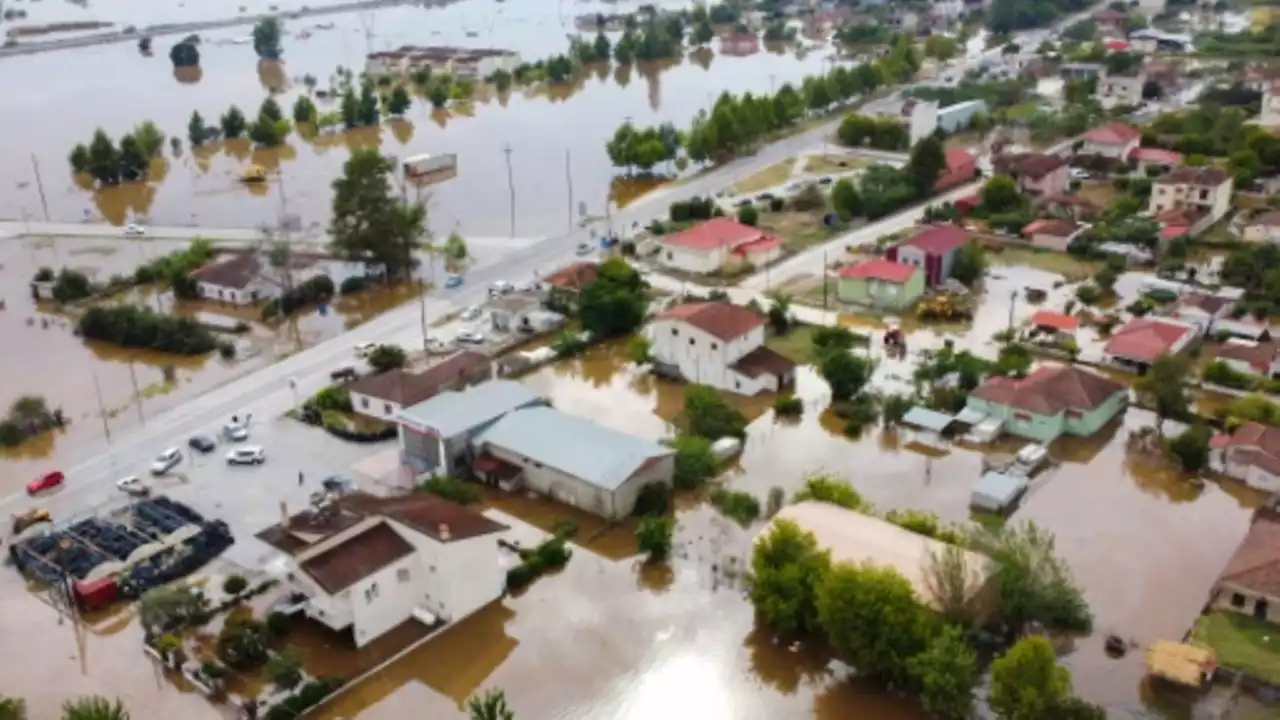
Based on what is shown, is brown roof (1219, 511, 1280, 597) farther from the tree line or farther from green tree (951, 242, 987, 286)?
green tree (951, 242, 987, 286)

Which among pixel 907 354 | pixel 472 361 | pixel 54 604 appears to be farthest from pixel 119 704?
pixel 907 354

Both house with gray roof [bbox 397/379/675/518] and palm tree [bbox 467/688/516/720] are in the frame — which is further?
house with gray roof [bbox 397/379/675/518]

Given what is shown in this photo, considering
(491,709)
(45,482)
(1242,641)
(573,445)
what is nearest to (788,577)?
(491,709)

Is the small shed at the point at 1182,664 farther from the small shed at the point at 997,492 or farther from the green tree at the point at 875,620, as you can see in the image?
the small shed at the point at 997,492

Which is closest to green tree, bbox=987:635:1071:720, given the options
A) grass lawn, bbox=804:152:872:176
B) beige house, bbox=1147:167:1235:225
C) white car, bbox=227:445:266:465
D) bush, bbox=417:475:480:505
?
bush, bbox=417:475:480:505

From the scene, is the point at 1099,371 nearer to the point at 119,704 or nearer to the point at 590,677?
the point at 590,677

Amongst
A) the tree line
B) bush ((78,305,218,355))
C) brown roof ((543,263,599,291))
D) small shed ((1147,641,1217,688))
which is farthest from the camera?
brown roof ((543,263,599,291))

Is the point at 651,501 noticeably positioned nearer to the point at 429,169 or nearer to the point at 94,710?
the point at 94,710
